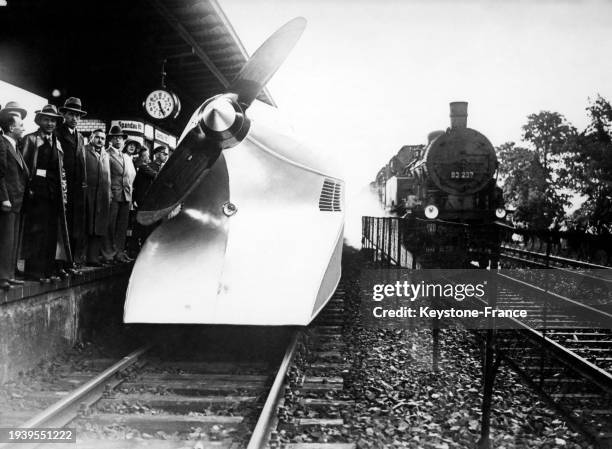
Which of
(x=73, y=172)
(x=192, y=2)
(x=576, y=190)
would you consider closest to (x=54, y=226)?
(x=73, y=172)

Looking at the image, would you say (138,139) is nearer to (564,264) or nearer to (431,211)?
(431,211)

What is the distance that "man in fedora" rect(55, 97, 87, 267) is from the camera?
15.4 ft

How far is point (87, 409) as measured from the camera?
10.2 ft

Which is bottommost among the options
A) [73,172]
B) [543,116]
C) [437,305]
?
[437,305]

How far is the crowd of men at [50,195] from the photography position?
12.9ft

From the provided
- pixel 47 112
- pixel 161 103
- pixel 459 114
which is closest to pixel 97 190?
pixel 47 112

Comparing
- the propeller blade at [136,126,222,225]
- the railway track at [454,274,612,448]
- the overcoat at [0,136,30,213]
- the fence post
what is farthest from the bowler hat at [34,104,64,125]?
the railway track at [454,274,612,448]

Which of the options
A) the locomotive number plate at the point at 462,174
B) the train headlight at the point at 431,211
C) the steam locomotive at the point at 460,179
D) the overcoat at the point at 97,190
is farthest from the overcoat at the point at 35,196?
the locomotive number plate at the point at 462,174

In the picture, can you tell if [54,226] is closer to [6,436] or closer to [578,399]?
[6,436]

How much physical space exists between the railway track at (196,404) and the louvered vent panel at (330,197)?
4.25 ft

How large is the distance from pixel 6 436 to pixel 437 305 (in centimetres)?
295

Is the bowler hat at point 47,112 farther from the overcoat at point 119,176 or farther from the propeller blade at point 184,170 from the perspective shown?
the overcoat at point 119,176

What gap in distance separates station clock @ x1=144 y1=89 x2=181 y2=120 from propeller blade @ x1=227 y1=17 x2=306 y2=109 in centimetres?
413

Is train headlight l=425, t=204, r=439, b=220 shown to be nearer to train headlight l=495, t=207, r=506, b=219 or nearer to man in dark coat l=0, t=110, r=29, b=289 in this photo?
train headlight l=495, t=207, r=506, b=219
